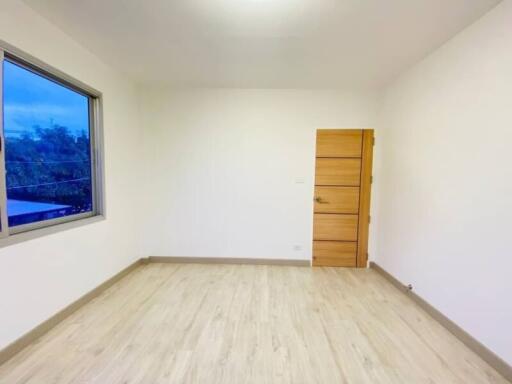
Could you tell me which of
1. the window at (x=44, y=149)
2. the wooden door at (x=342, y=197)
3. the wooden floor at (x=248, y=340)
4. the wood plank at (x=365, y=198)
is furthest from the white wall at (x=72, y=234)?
the wood plank at (x=365, y=198)

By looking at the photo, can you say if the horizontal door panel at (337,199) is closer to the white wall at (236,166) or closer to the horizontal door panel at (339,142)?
the white wall at (236,166)

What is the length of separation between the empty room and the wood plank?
30 millimetres

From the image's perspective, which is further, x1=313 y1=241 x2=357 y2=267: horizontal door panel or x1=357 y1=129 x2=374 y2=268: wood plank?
x1=313 y1=241 x2=357 y2=267: horizontal door panel

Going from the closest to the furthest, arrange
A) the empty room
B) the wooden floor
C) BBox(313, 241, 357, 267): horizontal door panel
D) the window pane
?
the wooden floor → the empty room → the window pane → BBox(313, 241, 357, 267): horizontal door panel

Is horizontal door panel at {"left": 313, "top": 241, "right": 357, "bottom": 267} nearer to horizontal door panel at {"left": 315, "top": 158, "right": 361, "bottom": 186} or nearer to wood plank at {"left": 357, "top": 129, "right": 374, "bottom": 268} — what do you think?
wood plank at {"left": 357, "top": 129, "right": 374, "bottom": 268}

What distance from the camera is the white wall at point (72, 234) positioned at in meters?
1.89

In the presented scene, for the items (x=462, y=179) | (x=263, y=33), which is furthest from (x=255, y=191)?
(x=462, y=179)

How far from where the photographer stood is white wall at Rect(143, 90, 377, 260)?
12.3 feet

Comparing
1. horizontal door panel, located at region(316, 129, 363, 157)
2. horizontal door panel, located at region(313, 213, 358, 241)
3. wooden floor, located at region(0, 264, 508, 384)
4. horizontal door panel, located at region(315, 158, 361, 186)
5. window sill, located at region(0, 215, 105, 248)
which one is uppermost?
horizontal door panel, located at region(316, 129, 363, 157)

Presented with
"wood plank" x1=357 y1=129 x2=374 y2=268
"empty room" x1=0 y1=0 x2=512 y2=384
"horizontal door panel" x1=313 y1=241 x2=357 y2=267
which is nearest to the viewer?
"empty room" x1=0 y1=0 x2=512 y2=384

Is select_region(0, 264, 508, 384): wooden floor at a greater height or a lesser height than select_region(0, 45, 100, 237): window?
lesser

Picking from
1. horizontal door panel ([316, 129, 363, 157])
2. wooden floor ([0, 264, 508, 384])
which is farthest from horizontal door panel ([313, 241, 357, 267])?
horizontal door panel ([316, 129, 363, 157])

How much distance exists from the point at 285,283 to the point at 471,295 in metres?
1.86

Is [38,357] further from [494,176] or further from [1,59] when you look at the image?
[494,176]
